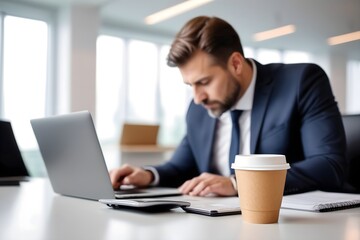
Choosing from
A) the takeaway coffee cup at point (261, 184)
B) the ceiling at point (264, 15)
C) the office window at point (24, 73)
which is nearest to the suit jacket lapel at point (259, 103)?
the takeaway coffee cup at point (261, 184)

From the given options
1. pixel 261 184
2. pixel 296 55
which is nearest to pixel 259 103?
pixel 261 184

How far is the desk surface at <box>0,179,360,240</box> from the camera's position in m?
0.67

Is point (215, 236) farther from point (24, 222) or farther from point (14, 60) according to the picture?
point (14, 60)

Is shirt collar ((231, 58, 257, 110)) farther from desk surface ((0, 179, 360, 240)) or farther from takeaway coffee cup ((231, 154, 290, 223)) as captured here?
takeaway coffee cup ((231, 154, 290, 223))

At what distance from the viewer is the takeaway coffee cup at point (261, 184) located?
2.35 ft

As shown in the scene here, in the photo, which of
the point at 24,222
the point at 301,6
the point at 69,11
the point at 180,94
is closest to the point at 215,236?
the point at 24,222

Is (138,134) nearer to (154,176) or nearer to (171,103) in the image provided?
(171,103)

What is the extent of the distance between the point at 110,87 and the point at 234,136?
17.4ft

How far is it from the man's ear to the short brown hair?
2 centimetres

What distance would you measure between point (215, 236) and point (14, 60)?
528cm

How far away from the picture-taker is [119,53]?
22.3 ft

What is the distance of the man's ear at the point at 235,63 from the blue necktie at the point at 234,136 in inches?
6.8

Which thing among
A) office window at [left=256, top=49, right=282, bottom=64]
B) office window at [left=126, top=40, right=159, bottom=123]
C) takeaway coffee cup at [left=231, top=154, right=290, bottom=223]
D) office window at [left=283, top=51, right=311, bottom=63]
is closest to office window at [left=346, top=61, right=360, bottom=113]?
office window at [left=283, top=51, right=311, bottom=63]

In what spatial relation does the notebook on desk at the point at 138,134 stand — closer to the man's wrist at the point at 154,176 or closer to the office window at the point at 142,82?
the office window at the point at 142,82
